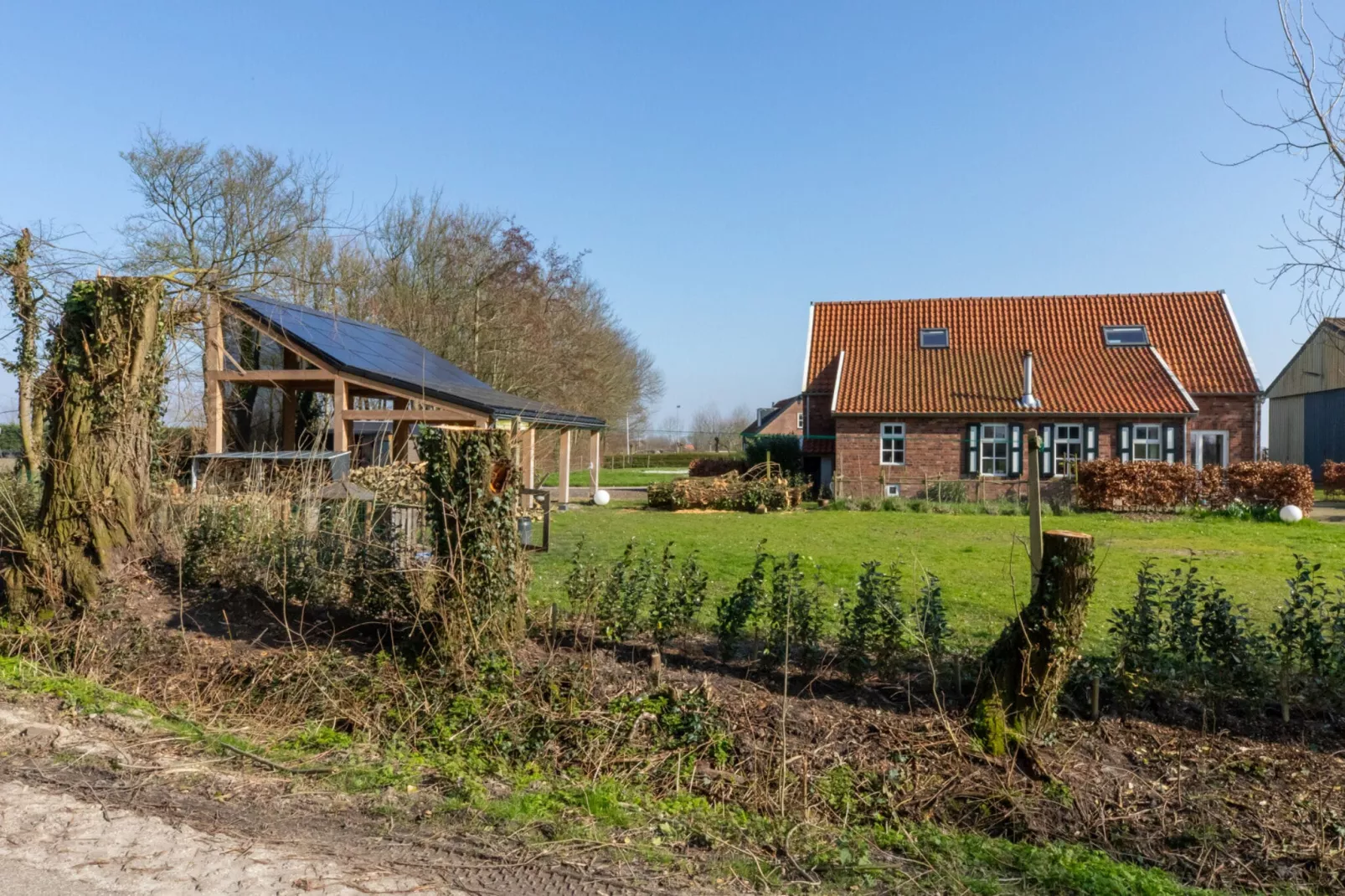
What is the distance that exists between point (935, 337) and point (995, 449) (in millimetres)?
5246

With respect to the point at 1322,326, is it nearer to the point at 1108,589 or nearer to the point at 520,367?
the point at 1108,589

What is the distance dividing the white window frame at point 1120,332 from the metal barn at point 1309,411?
6.22 m

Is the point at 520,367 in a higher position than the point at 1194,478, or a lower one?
higher

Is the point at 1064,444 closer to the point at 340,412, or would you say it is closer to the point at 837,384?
the point at 837,384

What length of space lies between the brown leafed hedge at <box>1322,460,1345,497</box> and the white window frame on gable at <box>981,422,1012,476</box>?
998cm

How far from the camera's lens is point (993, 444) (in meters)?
26.2

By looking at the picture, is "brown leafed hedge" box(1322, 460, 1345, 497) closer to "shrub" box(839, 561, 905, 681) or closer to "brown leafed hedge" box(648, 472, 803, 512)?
"brown leafed hedge" box(648, 472, 803, 512)

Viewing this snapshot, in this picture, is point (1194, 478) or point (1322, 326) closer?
point (1322, 326)

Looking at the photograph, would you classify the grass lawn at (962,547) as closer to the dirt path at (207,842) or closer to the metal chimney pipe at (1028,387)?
the dirt path at (207,842)

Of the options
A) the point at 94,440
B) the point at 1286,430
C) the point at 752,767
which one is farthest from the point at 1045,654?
the point at 1286,430

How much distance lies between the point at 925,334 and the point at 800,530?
1456 cm

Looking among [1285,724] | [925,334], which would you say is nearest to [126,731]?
[1285,724]

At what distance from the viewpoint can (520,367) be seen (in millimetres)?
33000

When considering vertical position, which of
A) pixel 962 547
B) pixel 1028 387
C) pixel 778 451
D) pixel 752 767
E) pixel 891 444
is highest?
pixel 1028 387
